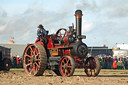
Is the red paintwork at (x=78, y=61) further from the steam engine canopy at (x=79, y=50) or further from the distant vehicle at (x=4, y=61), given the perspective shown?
the distant vehicle at (x=4, y=61)

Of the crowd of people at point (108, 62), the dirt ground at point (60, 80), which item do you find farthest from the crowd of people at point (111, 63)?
the dirt ground at point (60, 80)

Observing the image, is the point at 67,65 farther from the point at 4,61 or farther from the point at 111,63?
the point at 111,63

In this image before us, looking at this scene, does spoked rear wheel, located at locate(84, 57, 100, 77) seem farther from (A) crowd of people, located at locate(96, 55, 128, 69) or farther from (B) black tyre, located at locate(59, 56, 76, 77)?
(A) crowd of people, located at locate(96, 55, 128, 69)

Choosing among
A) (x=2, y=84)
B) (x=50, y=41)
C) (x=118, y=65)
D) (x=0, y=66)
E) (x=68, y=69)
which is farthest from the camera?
(x=118, y=65)

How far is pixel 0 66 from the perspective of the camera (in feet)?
64.5

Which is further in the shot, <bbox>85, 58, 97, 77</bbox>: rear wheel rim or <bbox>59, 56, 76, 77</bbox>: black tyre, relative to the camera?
<bbox>85, 58, 97, 77</bbox>: rear wheel rim

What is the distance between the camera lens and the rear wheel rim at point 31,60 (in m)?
12.9

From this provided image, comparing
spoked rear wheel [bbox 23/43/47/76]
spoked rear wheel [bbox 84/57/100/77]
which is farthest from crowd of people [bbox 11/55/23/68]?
spoked rear wheel [bbox 84/57/100/77]

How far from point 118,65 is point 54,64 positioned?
18.4 meters

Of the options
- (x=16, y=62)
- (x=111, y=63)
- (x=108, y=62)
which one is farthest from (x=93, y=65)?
(x=111, y=63)

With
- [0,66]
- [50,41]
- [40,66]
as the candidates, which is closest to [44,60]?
[40,66]

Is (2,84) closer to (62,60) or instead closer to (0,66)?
(62,60)

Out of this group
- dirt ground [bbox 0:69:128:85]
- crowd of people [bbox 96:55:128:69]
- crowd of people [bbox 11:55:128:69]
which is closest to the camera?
dirt ground [bbox 0:69:128:85]

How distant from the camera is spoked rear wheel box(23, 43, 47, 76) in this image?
12414mm
